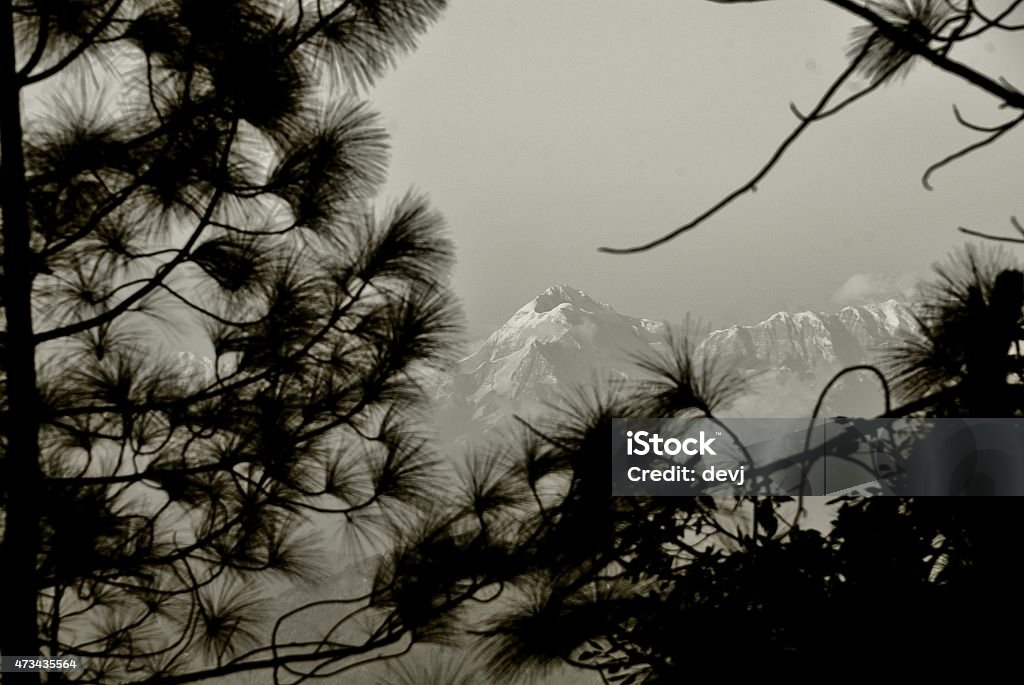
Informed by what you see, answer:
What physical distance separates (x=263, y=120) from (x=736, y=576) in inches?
49.6

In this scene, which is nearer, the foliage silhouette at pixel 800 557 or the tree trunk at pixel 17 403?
the foliage silhouette at pixel 800 557

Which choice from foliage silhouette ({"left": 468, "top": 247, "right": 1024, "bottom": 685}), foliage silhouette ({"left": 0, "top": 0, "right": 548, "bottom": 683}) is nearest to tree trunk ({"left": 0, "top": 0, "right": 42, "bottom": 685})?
foliage silhouette ({"left": 0, "top": 0, "right": 548, "bottom": 683})

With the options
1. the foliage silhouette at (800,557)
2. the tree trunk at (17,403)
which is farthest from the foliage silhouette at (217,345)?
the foliage silhouette at (800,557)

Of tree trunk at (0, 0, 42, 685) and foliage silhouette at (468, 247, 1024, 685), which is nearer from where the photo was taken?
foliage silhouette at (468, 247, 1024, 685)

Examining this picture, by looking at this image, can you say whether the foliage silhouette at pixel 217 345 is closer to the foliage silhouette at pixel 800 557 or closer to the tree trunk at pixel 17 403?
the tree trunk at pixel 17 403

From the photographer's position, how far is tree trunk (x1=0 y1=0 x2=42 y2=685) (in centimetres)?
142

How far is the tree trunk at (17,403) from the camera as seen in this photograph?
142cm

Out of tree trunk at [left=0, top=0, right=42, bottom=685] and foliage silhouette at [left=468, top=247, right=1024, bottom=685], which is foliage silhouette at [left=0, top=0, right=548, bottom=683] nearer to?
tree trunk at [left=0, top=0, right=42, bottom=685]

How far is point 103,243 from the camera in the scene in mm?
1749

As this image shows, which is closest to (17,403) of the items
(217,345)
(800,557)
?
(217,345)

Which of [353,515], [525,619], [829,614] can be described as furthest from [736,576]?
[353,515]

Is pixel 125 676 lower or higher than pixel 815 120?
lower

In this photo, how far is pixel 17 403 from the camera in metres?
1.48

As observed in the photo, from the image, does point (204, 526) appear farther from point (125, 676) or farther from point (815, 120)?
point (815, 120)
